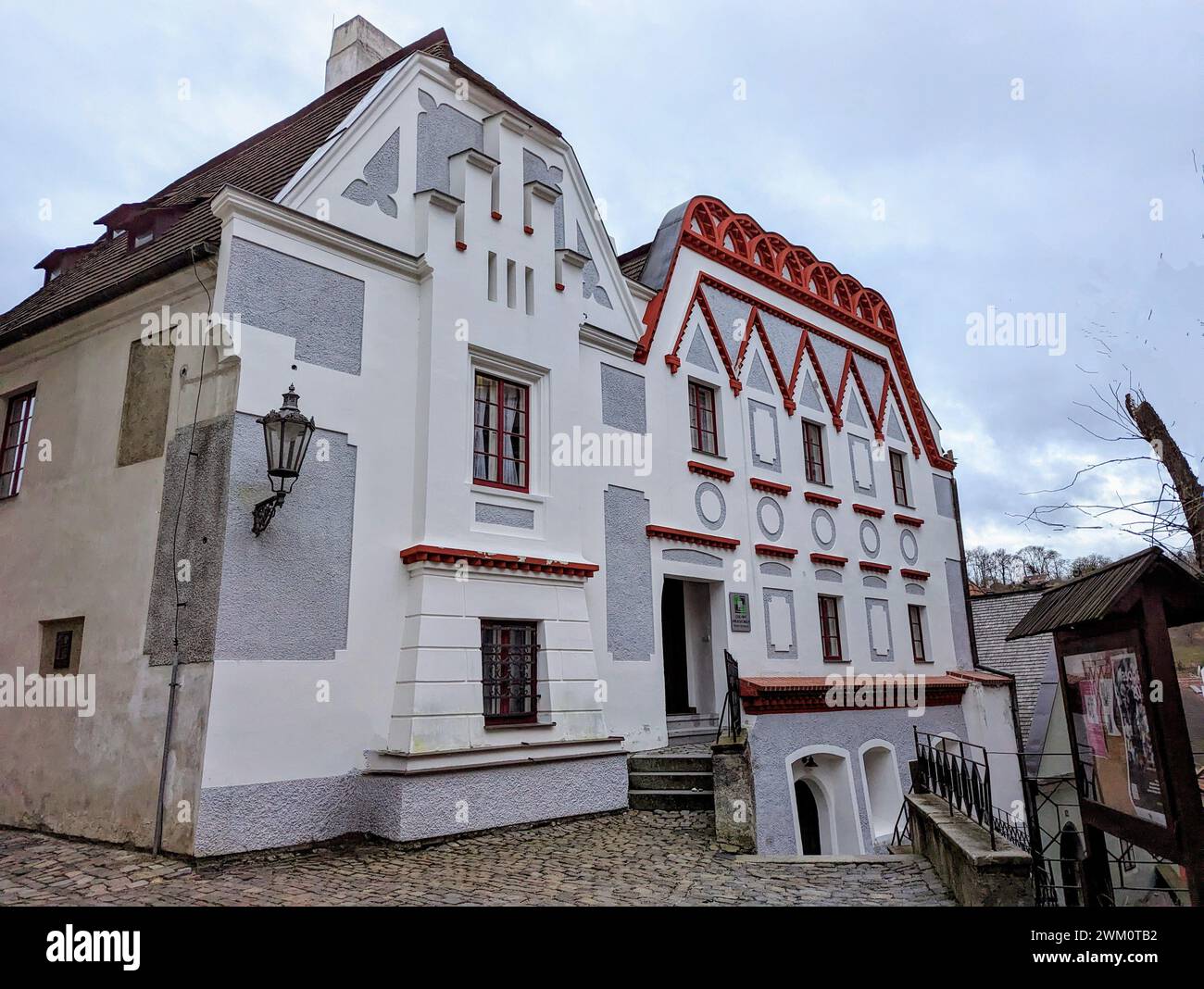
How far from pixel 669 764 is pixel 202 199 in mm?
9627

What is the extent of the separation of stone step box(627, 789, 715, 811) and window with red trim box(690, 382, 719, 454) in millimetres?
5898

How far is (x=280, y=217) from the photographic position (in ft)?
31.5

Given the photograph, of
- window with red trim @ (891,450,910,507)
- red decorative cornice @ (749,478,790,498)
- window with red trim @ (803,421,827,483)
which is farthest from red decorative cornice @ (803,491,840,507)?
window with red trim @ (891,450,910,507)

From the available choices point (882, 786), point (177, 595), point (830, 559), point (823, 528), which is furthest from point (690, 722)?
point (177, 595)

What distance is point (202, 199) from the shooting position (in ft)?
38.3

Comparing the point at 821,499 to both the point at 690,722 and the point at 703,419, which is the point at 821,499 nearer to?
the point at 703,419

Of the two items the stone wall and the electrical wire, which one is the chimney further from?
the stone wall

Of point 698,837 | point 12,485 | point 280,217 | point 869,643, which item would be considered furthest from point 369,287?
point 869,643

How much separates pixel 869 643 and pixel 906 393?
678cm

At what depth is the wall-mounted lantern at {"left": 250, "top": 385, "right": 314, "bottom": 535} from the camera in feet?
28.0

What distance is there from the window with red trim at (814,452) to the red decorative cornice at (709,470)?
2.77 m

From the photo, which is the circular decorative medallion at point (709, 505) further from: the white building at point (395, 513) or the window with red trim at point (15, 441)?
the window with red trim at point (15, 441)

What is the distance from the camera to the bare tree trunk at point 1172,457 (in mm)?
5438

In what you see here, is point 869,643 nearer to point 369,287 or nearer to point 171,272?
point 369,287
